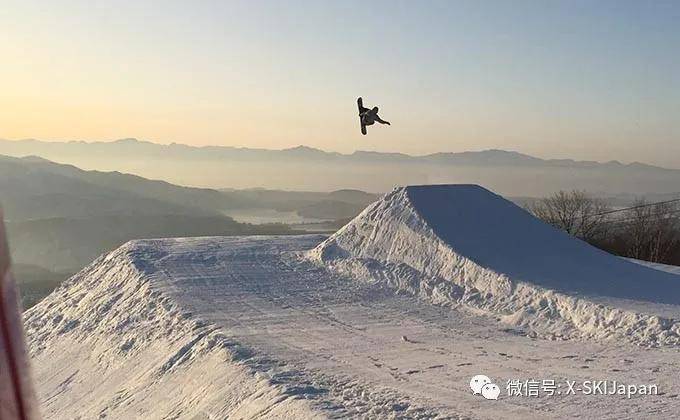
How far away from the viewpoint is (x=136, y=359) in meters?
12.0

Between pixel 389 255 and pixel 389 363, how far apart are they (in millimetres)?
7470

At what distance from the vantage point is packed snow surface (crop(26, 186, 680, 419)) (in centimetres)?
803

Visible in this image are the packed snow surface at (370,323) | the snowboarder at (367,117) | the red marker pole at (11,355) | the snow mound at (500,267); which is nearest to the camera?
the red marker pole at (11,355)

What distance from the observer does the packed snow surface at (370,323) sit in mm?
8031

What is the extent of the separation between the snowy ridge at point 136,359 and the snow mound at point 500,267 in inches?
206

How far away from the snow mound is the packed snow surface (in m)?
0.05

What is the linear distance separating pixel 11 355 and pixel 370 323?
10.9m

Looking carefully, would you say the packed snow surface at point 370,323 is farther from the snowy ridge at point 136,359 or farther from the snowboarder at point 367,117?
the snowboarder at point 367,117

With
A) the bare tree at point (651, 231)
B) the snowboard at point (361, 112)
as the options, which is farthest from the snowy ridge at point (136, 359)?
the bare tree at point (651, 231)

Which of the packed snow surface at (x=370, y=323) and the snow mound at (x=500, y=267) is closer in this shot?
the packed snow surface at (x=370, y=323)

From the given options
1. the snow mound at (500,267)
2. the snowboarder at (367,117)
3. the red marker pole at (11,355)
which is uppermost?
the snowboarder at (367,117)

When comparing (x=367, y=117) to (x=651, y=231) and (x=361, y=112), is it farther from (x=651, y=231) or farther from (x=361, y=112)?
(x=651, y=231)

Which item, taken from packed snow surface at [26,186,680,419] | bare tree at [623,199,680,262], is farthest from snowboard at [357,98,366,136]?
bare tree at [623,199,680,262]

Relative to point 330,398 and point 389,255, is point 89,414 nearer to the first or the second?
point 330,398
